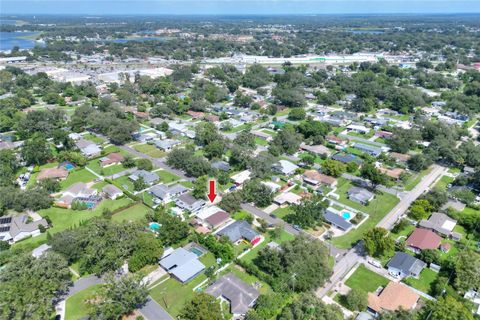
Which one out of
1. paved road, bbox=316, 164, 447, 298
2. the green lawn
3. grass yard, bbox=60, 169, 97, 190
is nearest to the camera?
paved road, bbox=316, 164, 447, 298

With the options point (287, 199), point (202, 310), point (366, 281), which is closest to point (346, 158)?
point (287, 199)

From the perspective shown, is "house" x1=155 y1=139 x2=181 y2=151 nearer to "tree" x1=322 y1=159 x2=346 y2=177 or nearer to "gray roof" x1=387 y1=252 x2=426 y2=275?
"tree" x1=322 y1=159 x2=346 y2=177

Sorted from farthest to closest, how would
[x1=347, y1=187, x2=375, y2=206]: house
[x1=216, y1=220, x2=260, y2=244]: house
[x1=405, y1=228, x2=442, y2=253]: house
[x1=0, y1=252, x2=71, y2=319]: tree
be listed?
[x1=347, y1=187, x2=375, y2=206]: house, [x1=216, y1=220, x2=260, y2=244]: house, [x1=405, y1=228, x2=442, y2=253]: house, [x1=0, y1=252, x2=71, y2=319]: tree

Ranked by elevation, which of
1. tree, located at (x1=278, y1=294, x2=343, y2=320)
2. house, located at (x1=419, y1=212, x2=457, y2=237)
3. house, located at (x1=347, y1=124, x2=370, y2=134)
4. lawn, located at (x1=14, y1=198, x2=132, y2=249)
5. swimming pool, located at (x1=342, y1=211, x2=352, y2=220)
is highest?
tree, located at (x1=278, y1=294, x2=343, y2=320)

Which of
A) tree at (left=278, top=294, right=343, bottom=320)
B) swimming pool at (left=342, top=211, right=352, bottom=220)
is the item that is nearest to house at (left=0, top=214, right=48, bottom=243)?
tree at (left=278, top=294, right=343, bottom=320)

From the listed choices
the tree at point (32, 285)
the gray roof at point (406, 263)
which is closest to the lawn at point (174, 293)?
the tree at point (32, 285)

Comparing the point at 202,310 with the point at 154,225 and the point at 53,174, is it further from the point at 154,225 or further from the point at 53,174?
the point at 53,174

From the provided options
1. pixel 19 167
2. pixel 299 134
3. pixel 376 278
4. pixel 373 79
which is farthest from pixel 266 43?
pixel 376 278
